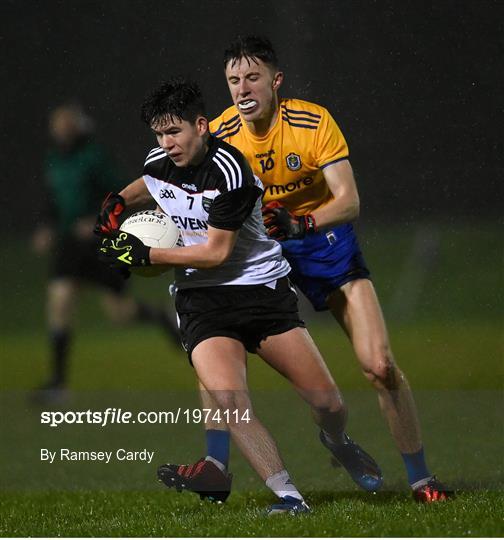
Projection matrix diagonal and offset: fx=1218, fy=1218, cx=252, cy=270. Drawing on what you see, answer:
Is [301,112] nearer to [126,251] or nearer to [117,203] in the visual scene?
[117,203]

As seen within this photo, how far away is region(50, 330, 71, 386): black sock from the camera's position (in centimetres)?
778

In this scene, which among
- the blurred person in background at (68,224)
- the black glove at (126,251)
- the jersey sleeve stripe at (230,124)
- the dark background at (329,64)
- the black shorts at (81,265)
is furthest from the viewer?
the black shorts at (81,265)

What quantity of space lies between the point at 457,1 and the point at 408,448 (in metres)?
2.63

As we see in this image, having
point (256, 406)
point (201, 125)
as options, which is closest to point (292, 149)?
point (201, 125)

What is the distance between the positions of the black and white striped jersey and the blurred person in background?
1.38 meters

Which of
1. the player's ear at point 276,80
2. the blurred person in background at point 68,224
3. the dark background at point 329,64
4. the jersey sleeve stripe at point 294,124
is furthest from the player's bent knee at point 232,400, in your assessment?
the dark background at point 329,64

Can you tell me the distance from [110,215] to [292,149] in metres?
0.97

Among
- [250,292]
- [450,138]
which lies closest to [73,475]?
[250,292]

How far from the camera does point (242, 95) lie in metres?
6.05

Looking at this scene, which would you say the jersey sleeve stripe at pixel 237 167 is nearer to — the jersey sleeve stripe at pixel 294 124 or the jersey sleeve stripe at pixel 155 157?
the jersey sleeve stripe at pixel 155 157

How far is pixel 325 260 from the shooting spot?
6.37 m

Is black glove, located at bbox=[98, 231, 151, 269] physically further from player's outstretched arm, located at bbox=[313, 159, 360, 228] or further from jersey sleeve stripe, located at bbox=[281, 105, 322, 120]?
jersey sleeve stripe, located at bbox=[281, 105, 322, 120]

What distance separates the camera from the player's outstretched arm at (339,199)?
19.6 ft

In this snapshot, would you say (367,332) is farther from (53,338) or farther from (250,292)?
(53,338)
